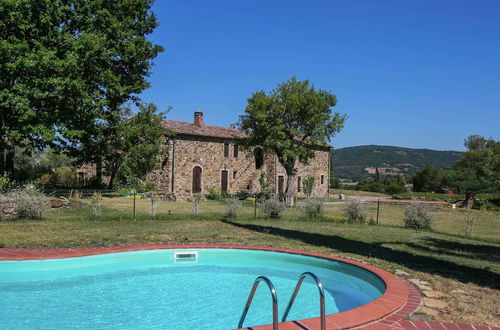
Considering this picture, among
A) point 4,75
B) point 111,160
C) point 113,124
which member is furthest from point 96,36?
point 111,160

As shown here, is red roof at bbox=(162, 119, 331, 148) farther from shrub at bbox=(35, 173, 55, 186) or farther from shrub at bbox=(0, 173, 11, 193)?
shrub at bbox=(0, 173, 11, 193)

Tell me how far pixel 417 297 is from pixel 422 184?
46.4 m

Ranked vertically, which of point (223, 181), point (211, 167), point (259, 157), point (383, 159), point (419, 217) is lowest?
point (419, 217)

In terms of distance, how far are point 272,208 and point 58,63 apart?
10.3 meters

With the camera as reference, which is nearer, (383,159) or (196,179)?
(196,179)

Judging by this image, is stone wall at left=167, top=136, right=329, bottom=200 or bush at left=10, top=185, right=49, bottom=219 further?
stone wall at left=167, top=136, right=329, bottom=200

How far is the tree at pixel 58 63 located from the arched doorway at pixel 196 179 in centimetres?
865

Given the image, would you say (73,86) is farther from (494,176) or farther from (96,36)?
(494,176)

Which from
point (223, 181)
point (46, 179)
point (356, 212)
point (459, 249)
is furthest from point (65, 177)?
point (459, 249)

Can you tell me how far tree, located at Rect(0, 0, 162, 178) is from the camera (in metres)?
15.3

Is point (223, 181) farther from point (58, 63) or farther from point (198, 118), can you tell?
point (58, 63)

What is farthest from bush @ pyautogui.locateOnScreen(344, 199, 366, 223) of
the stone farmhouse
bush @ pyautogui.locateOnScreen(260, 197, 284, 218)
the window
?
the window

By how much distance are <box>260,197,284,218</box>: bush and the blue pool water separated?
6361 millimetres

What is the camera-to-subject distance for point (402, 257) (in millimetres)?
7535
